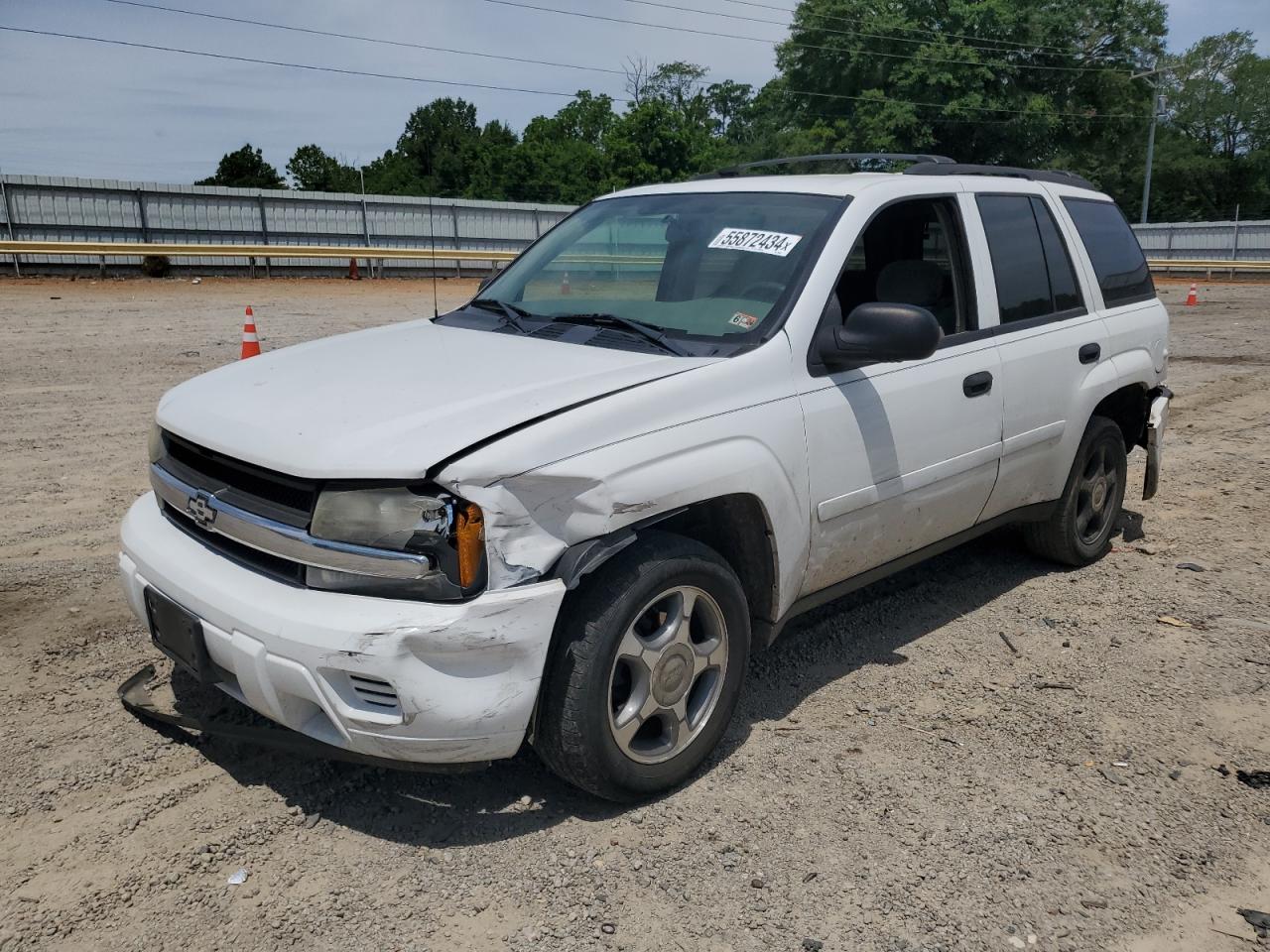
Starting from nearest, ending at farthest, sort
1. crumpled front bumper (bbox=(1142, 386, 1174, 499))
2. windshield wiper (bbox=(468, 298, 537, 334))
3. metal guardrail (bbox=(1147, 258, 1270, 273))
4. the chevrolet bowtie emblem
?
the chevrolet bowtie emblem → windshield wiper (bbox=(468, 298, 537, 334)) → crumpled front bumper (bbox=(1142, 386, 1174, 499)) → metal guardrail (bbox=(1147, 258, 1270, 273))

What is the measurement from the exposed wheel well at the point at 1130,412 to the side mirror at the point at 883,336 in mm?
2325

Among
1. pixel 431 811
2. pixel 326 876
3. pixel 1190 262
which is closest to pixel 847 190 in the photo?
pixel 431 811

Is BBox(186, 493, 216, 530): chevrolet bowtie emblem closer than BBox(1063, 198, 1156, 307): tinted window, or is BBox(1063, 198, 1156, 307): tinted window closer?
BBox(186, 493, 216, 530): chevrolet bowtie emblem

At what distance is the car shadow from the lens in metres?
3.11

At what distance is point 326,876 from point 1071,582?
390cm

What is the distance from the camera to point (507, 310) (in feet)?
13.6

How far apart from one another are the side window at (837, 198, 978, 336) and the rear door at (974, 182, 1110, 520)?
204mm

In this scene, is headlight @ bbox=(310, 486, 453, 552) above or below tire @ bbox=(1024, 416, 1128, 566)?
above

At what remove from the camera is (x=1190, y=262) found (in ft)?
120

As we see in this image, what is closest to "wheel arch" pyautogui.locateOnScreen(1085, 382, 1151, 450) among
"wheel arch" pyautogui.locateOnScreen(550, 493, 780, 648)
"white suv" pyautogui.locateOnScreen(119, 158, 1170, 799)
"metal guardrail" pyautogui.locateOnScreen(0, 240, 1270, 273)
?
"white suv" pyautogui.locateOnScreen(119, 158, 1170, 799)

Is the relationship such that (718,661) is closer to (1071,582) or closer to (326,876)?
(326,876)

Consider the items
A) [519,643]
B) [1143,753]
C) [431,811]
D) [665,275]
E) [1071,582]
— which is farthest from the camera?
[1071,582]

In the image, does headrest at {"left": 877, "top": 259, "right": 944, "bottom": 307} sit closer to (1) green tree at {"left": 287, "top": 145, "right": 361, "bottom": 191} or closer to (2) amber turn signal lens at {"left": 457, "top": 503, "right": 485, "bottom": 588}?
(2) amber turn signal lens at {"left": 457, "top": 503, "right": 485, "bottom": 588}

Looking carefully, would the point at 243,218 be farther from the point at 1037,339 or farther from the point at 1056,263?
the point at 1037,339
